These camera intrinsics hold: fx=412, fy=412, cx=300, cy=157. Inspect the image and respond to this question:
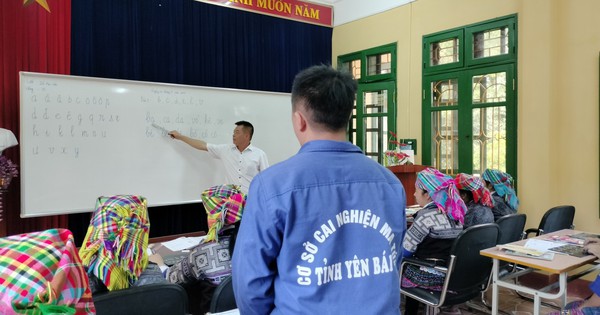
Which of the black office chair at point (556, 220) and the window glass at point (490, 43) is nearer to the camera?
the black office chair at point (556, 220)

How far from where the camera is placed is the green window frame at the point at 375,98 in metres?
5.17

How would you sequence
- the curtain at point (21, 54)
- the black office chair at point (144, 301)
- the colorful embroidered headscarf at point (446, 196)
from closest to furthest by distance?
the black office chair at point (144, 301) → the colorful embroidered headscarf at point (446, 196) → the curtain at point (21, 54)

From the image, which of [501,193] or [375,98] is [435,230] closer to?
[501,193]

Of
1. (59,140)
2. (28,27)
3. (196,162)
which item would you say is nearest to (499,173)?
(196,162)

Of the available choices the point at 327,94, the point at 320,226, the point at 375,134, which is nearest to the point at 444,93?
the point at 375,134

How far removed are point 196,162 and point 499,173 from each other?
2842mm

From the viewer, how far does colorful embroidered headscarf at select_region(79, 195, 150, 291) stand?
1370 millimetres

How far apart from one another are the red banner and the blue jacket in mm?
4332

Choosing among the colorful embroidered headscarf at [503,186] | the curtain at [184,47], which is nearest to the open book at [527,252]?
the colorful embroidered headscarf at [503,186]

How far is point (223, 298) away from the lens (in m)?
1.61

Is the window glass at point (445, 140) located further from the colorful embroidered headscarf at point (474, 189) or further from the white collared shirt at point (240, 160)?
the white collared shirt at point (240, 160)

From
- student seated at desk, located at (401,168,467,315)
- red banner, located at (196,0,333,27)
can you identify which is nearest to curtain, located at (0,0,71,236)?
red banner, located at (196,0,333,27)

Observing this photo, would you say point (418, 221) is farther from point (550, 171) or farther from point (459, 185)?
point (550, 171)

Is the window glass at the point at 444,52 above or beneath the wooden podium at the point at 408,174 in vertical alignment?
above
